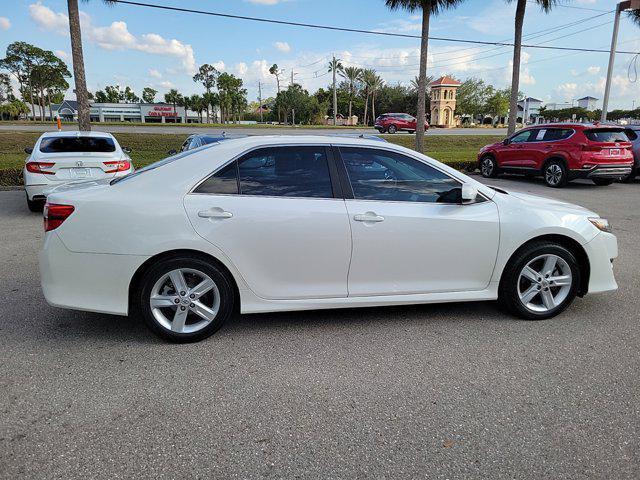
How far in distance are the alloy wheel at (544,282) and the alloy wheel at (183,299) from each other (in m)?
2.54

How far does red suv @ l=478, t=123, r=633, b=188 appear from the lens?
41.7 feet

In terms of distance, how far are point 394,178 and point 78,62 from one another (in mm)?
13387

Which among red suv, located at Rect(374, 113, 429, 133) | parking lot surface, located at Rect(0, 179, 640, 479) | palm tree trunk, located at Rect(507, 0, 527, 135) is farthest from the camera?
red suv, located at Rect(374, 113, 429, 133)

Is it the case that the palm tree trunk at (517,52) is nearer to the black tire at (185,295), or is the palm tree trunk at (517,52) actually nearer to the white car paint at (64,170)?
the white car paint at (64,170)

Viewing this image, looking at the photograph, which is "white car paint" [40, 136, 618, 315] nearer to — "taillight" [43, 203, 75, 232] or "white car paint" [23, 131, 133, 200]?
"taillight" [43, 203, 75, 232]

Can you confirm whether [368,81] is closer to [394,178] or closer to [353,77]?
[353,77]

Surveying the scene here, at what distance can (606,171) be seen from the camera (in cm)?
1277

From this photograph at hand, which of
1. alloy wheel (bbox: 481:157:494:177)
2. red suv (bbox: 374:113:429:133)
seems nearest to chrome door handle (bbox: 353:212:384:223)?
alloy wheel (bbox: 481:157:494:177)

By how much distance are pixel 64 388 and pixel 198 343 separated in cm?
95

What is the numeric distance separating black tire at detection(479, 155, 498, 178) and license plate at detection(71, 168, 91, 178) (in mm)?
11875

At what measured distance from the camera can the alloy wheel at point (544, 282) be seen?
4.14 m

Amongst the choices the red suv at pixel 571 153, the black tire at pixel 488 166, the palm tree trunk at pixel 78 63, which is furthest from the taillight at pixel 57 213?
the black tire at pixel 488 166

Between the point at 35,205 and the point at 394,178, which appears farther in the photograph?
the point at 35,205

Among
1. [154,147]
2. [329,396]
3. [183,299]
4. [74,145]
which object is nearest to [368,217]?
[329,396]
